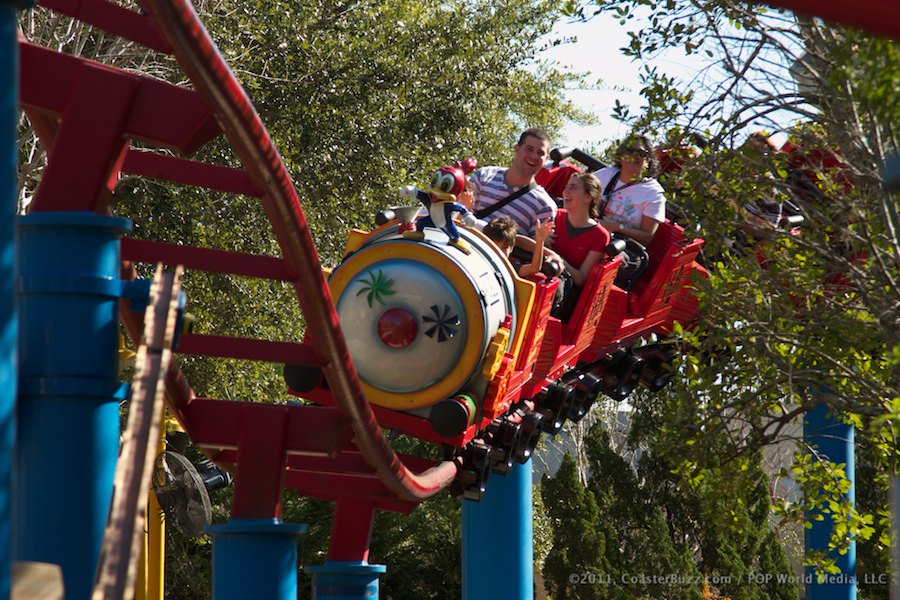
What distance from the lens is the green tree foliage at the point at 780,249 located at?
4.47m

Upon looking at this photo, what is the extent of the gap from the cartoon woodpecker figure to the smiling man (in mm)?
994

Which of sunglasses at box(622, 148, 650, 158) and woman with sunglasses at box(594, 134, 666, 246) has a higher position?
woman with sunglasses at box(594, 134, 666, 246)

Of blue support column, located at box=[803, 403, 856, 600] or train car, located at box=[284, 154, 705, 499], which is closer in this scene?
train car, located at box=[284, 154, 705, 499]

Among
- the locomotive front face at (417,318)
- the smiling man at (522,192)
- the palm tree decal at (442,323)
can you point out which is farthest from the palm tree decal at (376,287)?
the smiling man at (522,192)

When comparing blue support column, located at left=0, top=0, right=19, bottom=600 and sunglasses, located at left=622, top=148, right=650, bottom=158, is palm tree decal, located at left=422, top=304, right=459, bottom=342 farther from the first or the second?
blue support column, located at left=0, top=0, right=19, bottom=600

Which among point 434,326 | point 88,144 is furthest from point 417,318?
point 88,144

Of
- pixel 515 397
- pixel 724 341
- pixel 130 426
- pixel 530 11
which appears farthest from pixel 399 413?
pixel 530 11

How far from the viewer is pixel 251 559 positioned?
13.9ft

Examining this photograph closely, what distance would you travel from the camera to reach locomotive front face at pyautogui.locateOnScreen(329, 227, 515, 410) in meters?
5.17

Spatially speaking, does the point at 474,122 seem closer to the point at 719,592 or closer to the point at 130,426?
the point at 719,592

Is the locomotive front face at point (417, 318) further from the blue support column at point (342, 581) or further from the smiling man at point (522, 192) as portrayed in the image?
the smiling man at point (522, 192)

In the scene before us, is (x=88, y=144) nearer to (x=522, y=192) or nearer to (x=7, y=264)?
(x=7, y=264)

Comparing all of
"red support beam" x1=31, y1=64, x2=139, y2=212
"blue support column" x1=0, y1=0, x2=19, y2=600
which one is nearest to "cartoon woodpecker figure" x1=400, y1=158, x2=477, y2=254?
"red support beam" x1=31, y1=64, x2=139, y2=212

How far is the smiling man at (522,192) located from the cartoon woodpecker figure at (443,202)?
0.99 metres
